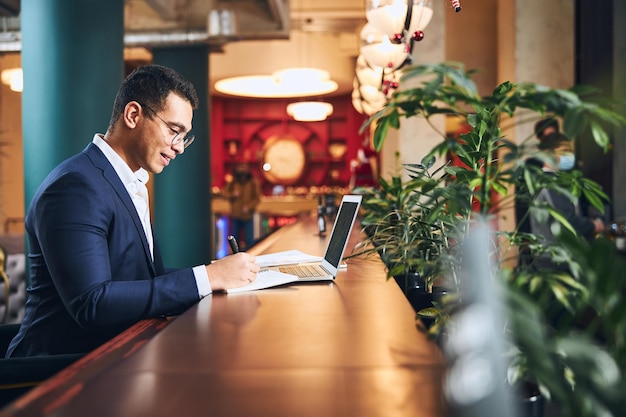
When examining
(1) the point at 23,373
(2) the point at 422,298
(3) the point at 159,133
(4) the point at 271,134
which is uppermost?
(4) the point at 271,134

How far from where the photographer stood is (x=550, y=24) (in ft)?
21.4

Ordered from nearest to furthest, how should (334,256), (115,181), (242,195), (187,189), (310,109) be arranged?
(115,181), (334,256), (187,189), (242,195), (310,109)

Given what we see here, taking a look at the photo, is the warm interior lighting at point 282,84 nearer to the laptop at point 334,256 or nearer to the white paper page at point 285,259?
the white paper page at point 285,259

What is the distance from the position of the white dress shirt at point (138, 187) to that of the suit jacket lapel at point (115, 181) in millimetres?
39

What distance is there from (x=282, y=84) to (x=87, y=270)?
30.0 feet

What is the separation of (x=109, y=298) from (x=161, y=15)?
24.0 ft

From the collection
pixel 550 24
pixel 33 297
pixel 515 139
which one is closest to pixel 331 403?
pixel 33 297

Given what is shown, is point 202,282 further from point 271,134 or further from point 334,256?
point 271,134

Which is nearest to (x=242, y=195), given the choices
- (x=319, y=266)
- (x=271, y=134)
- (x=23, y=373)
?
(x=271, y=134)

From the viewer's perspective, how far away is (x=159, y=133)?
81.7 inches

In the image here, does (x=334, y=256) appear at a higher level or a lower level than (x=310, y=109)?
lower

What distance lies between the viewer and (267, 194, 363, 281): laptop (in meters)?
2.09

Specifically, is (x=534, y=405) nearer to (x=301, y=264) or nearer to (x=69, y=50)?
(x=301, y=264)

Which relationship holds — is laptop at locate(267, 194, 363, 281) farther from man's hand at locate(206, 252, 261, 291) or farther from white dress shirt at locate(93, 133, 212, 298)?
white dress shirt at locate(93, 133, 212, 298)
